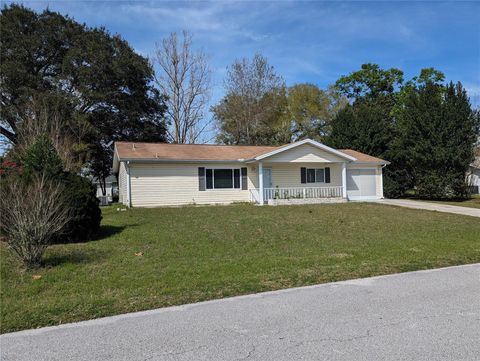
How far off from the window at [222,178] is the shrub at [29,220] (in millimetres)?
13471

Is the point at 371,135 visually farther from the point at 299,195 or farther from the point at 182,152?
the point at 182,152

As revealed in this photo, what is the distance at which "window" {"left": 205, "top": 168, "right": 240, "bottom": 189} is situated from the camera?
20.9 m

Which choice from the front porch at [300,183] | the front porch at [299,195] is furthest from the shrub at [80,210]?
the front porch at [299,195]

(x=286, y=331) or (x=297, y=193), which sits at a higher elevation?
(x=297, y=193)

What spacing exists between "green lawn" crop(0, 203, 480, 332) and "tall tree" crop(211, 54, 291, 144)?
2556cm

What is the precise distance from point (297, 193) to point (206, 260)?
1493cm

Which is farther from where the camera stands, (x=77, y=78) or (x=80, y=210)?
(x=77, y=78)

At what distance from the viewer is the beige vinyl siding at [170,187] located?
19.3m

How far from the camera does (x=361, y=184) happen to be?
24.2 meters

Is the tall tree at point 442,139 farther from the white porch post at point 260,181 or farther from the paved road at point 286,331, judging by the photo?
the paved road at point 286,331

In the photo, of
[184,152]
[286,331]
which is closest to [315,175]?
[184,152]

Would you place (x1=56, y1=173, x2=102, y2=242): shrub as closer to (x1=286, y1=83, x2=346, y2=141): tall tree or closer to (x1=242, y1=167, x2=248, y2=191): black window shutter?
(x1=242, y1=167, x2=248, y2=191): black window shutter

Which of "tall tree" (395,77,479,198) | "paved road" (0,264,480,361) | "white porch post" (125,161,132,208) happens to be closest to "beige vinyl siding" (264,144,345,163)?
"tall tree" (395,77,479,198)

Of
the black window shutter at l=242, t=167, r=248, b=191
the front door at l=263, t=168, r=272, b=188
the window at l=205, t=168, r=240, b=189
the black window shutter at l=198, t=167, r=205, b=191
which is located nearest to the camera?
the black window shutter at l=198, t=167, r=205, b=191
